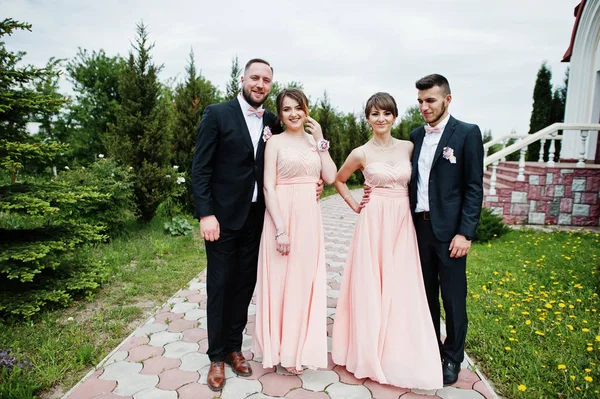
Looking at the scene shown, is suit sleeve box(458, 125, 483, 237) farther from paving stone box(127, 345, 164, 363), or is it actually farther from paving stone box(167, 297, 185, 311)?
paving stone box(167, 297, 185, 311)

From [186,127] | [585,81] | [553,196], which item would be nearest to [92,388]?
[186,127]

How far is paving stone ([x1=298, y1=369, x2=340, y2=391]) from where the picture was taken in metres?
2.65

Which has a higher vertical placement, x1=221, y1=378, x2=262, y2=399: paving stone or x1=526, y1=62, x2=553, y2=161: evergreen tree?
x1=526, y1=62, x2=553, y2=161: evergreen tree

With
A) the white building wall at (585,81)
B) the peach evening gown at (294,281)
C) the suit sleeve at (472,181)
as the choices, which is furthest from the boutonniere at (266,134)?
the white building wall at (585,81)

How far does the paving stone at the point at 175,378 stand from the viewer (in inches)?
104

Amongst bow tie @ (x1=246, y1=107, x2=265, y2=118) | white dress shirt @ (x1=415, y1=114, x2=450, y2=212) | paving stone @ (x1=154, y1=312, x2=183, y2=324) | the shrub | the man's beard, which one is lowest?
paving stone @ (x1=154, y1=312, x2=183, y2=324)

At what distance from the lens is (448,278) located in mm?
2637

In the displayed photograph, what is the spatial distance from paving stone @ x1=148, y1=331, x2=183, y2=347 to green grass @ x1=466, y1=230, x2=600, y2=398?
2528 mm

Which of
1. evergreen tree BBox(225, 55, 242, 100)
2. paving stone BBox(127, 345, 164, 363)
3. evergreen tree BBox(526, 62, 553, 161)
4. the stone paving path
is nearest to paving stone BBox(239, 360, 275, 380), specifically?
the stone paving path

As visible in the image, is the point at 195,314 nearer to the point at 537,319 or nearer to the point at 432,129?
the point at 432,129

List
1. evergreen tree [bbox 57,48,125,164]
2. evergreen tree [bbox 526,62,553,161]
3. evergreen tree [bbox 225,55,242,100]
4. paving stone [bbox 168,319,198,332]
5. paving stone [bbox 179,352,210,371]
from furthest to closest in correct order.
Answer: evergreen tree [bbox 57,48,125,164], evergreen tree [bbox 526,62,553,161], evergreen tree [bbox 225,55,242,100], paving stone [bbox 168,319,198,332], paving stone [bbox 179,352,210,371]

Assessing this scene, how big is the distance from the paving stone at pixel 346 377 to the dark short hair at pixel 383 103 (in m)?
1.93

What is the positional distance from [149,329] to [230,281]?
1.30 m

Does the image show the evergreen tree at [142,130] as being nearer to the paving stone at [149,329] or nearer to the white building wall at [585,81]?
the paving stone at [149,329]
